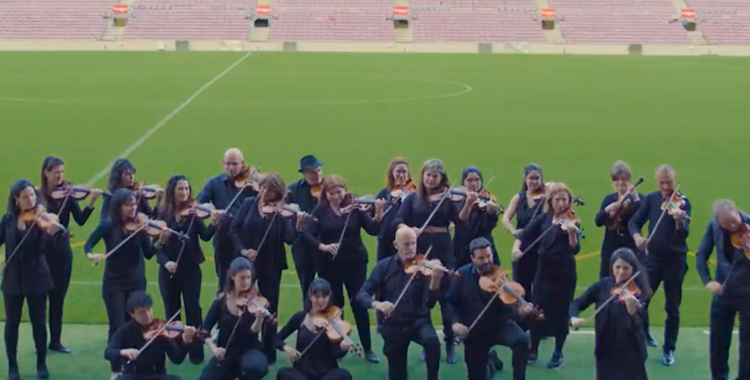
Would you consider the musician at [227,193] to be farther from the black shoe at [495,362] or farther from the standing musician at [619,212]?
the standing musician at [619,212]

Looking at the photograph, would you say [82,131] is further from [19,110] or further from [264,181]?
[264,181]

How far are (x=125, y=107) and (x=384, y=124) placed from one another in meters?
8.03

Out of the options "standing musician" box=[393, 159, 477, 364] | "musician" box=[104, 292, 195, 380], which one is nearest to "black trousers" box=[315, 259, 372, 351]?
"standing musician" box=[393, 159, 477, 364]

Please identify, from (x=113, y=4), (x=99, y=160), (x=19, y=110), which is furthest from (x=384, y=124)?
(x=113, y=4)

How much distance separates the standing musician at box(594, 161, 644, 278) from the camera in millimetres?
10438

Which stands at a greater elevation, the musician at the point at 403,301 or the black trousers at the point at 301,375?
the musician at the point at 403,301

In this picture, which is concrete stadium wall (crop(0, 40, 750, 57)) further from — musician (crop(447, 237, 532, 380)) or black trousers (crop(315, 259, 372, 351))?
musician (crop(447, 237, 532, 380))

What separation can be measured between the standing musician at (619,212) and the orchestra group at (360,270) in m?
0.02

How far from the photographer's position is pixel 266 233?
33.3 feet

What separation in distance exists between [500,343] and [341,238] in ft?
7.09

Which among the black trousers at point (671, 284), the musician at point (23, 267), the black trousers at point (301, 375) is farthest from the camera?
the black trousers at point (671, 284)

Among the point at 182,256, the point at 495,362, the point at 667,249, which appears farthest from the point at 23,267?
the point at 667,249

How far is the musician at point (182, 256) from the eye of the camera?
1011cm

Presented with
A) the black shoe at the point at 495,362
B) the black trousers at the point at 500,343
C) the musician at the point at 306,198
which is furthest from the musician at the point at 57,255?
the black shoe at the point at 495,362
